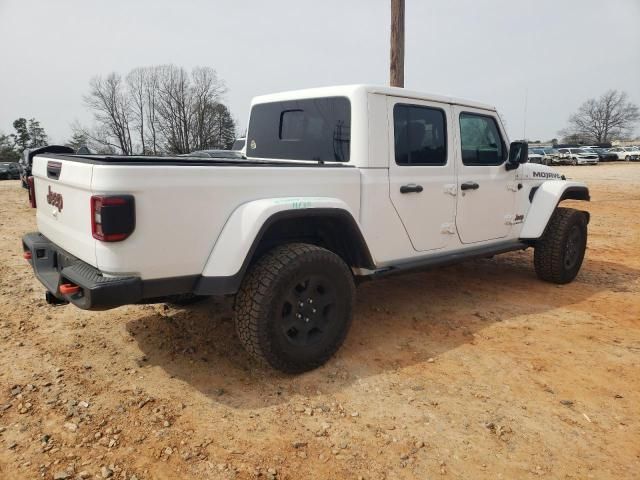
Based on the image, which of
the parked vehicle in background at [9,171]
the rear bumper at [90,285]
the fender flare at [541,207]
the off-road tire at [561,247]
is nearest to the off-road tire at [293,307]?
the rear bumper at [90,285]

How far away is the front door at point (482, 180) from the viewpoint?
4145 millimetres

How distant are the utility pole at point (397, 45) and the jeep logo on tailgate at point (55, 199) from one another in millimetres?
7241

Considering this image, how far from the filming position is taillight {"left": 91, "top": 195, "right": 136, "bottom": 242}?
2.37 meters

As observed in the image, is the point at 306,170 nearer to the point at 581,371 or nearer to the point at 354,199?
the point at 354,199

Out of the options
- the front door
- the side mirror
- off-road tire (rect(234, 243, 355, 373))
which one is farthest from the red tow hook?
the side mirror

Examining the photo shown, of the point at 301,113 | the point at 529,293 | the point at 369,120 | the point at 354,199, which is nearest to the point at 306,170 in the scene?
the point at 354,199

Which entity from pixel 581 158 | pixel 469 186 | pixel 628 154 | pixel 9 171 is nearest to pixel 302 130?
pixel 469 186

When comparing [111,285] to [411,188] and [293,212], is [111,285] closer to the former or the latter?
[293,212]

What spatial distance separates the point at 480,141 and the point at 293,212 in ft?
7.56

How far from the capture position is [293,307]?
2996 mm

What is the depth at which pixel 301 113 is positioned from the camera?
3.94 m

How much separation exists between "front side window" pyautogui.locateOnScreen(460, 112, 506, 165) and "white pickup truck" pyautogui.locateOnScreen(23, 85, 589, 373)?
2cm

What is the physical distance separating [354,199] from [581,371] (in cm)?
192

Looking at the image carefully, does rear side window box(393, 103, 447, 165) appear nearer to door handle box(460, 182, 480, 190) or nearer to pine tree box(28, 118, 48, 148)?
door handle box(460, 182, 480, 190)
